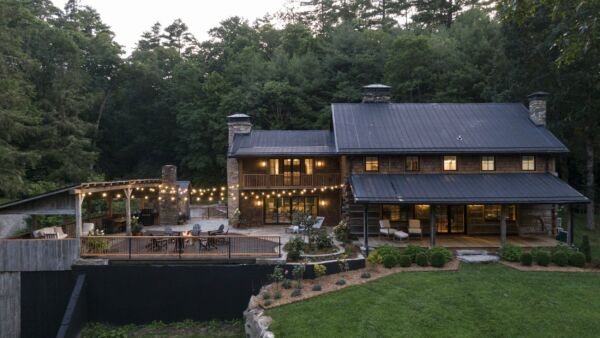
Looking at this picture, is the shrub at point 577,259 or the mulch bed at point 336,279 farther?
the shrub at point 577,259

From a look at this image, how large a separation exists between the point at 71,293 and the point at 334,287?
9.33 metres

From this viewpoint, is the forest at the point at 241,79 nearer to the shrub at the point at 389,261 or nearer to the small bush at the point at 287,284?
the shrub at the point at 389,261

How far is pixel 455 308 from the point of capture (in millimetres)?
10289

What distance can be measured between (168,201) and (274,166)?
21.4 ft

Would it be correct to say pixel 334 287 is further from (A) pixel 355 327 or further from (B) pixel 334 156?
(B) pixel 334 156

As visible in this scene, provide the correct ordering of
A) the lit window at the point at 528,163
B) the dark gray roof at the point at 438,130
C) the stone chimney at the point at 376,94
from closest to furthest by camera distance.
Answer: the dark gray roof at the point at 438,130 < the lit window at the point at 528,163 < the stone chimney at the point at 376,94

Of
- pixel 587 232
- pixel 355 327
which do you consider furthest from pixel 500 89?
pixel 355 327

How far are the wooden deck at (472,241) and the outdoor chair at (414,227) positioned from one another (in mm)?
428

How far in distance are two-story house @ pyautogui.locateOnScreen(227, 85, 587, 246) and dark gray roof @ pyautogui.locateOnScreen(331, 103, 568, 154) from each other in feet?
0.16

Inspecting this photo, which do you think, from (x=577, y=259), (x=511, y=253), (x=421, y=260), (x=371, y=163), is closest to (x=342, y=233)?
(x=371, y=163)

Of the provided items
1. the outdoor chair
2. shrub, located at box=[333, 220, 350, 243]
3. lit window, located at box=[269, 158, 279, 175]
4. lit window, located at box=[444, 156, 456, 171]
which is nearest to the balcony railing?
lit window, located at box=[269, 158, 279, 175]

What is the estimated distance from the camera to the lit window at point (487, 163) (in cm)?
1831

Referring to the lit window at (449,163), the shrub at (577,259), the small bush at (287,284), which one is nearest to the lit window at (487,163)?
the lit window at (449,163)

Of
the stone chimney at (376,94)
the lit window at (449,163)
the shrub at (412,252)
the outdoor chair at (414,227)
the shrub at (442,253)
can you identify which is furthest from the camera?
the stone chimney at (376,94)
